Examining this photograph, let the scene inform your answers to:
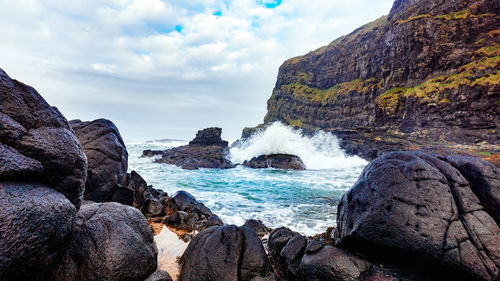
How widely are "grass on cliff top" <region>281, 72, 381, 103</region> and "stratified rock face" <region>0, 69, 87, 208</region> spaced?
197ft

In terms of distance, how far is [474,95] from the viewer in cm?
2803

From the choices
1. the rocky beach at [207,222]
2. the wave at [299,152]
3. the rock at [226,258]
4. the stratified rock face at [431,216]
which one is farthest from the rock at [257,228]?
the wave at [299,152]

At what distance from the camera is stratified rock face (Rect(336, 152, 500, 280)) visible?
323cm

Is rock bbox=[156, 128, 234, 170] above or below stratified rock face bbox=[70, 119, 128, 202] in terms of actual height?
below

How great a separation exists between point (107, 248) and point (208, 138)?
4655 cm

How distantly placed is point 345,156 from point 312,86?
52.9 metres

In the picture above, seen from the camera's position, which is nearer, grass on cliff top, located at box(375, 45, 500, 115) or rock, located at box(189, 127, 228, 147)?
grass on cliff top, located at box(375, 45, 500, 115)

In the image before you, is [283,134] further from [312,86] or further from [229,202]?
[312,86]

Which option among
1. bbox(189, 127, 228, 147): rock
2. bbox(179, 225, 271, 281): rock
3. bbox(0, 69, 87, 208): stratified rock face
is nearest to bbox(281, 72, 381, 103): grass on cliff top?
bbox(189, 127, 228, 147): rock

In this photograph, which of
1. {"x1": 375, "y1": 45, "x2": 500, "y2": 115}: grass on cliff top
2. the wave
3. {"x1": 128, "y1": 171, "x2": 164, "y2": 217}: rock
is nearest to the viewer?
{"x1": 128, "y1": 171, "x2": 164, "y2": 217}: rock

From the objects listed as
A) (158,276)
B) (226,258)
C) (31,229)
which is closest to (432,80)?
(226,258)

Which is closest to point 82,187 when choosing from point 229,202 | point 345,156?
point 229,202

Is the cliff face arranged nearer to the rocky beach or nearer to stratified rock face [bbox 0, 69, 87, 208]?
the rocky beach

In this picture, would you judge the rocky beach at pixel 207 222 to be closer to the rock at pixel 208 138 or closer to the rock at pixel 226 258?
the rock at pixel 226 258
